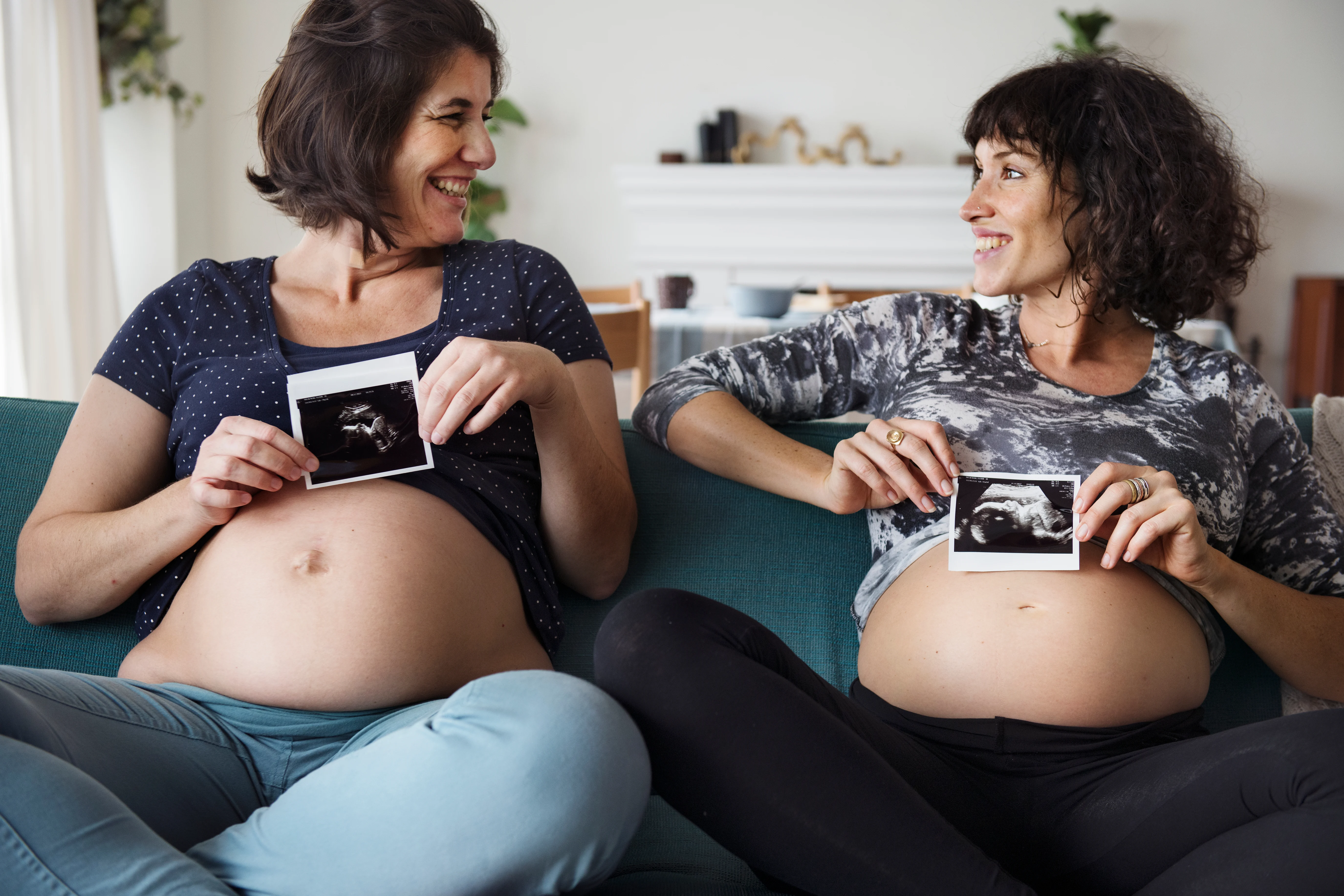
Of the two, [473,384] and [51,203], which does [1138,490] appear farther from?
[51,203]

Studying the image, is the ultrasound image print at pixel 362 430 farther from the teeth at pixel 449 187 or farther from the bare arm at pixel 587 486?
the teeth at pixel 449 187

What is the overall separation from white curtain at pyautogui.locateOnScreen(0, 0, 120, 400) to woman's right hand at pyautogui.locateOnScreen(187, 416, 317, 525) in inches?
132

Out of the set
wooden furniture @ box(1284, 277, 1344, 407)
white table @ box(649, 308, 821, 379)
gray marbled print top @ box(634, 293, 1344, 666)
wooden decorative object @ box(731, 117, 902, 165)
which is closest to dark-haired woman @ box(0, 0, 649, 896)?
gray marbled print top @ box(634, 293, 1344, 666)

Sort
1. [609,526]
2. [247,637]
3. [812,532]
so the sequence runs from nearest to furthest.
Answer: [247,637], [609,526], [812,532]

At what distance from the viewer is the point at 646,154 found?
5742mm

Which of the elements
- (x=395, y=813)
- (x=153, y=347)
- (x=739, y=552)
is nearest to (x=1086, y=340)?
(x=739, y=552)

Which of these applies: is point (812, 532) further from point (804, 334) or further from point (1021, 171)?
point (1021, 171)

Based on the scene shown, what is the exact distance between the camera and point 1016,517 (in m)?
1.17

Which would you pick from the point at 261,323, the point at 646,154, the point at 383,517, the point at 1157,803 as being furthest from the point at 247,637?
the point at 646,154

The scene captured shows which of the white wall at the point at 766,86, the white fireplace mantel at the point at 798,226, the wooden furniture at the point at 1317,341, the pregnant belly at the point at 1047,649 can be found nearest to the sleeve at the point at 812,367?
the pregnant belly at the point at 1047,649

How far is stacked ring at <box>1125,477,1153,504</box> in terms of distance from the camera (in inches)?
44.6

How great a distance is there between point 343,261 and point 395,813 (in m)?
0.79

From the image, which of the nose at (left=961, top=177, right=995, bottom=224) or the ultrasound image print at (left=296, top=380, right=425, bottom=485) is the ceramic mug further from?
the ultrasound image print at (left=296, top=380, right=425, bottom=485)

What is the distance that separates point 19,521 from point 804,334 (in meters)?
1.07
